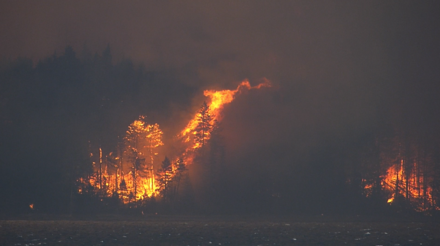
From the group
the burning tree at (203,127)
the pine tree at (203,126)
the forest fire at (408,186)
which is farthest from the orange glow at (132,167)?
the forest fire at (408,186)

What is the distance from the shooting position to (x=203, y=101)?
147 metres

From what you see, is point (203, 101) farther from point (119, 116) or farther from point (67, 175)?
point (67, 175)

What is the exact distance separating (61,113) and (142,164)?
26.7m

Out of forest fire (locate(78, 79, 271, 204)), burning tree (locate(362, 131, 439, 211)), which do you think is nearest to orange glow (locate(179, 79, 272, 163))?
forest fire (locate(78, 79, 271, 204))

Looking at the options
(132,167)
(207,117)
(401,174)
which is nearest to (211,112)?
(207,117)

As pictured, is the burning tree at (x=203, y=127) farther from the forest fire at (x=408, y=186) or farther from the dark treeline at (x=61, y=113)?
the forest fire at (x=408, y=186)

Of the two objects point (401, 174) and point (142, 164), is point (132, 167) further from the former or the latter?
point (401, 174)

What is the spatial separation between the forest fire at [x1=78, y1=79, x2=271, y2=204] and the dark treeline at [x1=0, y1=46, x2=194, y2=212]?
3.61 metres

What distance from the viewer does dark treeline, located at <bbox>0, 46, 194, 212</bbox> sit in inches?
5167

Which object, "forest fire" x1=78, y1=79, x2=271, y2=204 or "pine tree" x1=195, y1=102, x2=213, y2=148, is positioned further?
"pine tree" x1=195, y1=102, x2=213, y2=148

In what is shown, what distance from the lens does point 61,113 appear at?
14175 centimetres

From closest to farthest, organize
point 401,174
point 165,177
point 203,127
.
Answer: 1. point 165,177
2. point 203,127
3. point 401,174

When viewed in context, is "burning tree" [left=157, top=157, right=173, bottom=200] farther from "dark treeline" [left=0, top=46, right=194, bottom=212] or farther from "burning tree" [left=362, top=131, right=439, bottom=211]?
"burning tree" [left=362, top=131, right=439, bottom=211]

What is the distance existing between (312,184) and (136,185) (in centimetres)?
4702
